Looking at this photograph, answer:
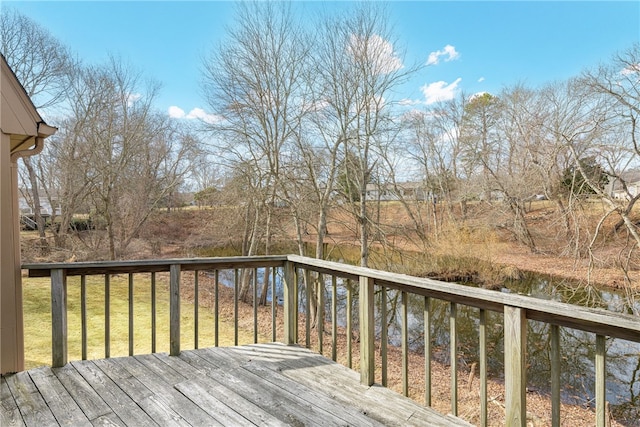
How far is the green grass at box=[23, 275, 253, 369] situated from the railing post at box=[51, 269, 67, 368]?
268 centimetres

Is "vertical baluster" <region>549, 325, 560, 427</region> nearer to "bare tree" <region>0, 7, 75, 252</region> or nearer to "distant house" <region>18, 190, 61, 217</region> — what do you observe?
"bare tree" <region>0, 7, 75, 252</region>

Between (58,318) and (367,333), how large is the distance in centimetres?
228

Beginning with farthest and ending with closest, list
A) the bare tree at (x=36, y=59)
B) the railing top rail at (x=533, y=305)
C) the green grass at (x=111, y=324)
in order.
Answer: the bare tree at (x=36, y=59)
the green grass at (x=111, y=324)
the railing top rail at (x=533, y=305)

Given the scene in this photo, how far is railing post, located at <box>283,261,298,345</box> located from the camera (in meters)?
3.14

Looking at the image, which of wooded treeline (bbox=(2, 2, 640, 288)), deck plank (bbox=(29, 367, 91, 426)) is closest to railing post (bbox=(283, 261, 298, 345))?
deck plank (bbox=(29, 367, 91, 426))

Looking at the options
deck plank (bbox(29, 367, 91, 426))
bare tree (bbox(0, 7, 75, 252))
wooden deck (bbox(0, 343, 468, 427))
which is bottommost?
wooden deck (bbox(0, 343, 468, 427))

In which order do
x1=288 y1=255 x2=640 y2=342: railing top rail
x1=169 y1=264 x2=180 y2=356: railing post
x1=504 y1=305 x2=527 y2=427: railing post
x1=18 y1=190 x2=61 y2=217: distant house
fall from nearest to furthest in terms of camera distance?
1. x1=288 y1=255 x2=640 y2=342: railing top rail
2. x1=504 y1=305 x2=527 y2=427: railing post
3. x1=169 y1=264 x2=180 y2=356: railing post
4. x1=18 y1=190 x2=61 y2=217: distant house

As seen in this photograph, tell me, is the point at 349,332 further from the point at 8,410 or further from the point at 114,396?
the point at 8,410

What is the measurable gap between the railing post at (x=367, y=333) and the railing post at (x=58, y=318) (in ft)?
7.33

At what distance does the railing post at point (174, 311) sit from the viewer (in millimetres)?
2885

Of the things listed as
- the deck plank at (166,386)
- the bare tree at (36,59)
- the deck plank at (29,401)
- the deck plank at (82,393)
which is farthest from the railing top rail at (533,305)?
the bare tree at (36,59)

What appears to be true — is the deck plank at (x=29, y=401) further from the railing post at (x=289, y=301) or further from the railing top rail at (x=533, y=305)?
the railing top rail at (x=533, y=305)

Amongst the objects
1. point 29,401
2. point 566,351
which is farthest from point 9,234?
point 566,351

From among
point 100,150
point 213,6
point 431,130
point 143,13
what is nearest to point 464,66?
point 431,130
